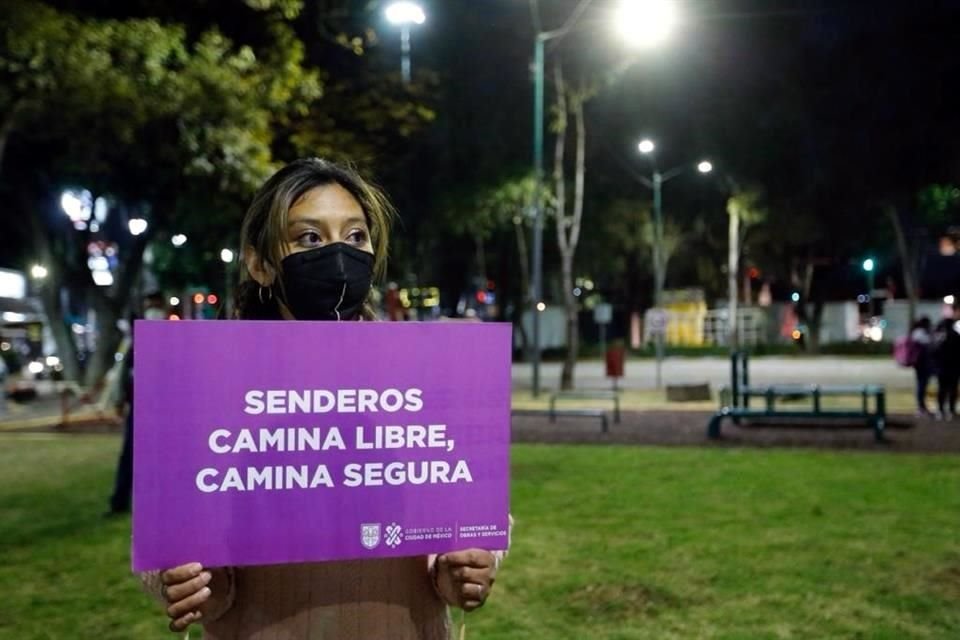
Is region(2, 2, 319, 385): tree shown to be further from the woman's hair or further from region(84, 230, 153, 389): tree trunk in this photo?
the woman's hair

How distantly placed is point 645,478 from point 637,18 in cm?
A: 1180

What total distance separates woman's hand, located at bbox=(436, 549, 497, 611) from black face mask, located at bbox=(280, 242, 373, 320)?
1.88ft

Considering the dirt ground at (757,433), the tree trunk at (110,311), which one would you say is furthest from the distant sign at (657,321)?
the tree trunk at (110,311)

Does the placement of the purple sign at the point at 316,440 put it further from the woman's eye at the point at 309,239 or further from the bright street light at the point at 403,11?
the bright street light at the point at 403,11

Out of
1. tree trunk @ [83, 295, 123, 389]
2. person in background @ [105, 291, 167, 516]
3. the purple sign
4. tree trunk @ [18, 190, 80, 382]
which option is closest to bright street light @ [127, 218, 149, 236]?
tree trunk @ [83, 295, 123, 389]

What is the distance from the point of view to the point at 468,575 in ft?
6.59

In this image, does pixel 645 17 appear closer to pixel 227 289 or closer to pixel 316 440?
pixel 227 289

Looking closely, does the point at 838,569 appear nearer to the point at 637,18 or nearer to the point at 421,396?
the point at 421,396

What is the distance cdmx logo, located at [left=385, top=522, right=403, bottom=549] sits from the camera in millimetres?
1984

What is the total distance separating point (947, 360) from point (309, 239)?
15714mm

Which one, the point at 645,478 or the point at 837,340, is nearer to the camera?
the point at 645,478

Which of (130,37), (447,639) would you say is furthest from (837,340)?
(447,639)

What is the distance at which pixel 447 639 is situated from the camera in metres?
2.14

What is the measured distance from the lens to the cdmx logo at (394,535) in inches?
78.1
